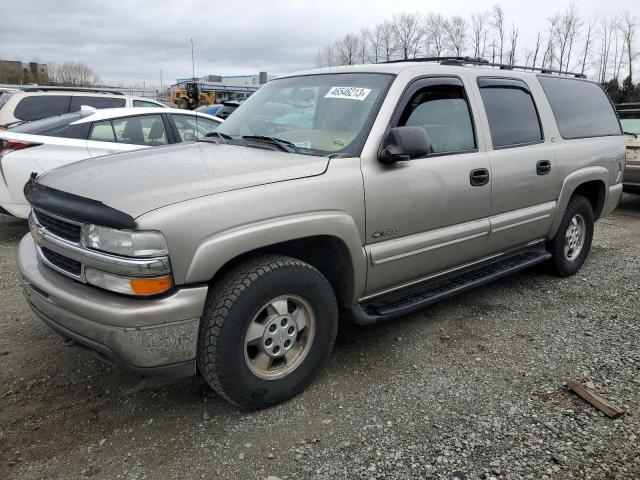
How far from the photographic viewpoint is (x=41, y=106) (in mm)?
7676

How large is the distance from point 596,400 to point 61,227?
3.07 meters

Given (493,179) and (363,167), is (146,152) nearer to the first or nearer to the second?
(363,167)

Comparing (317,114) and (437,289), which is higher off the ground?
(317,114)

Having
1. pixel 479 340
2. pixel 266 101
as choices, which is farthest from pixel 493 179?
pixel 266 101

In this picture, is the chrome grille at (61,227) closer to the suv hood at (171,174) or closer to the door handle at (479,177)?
the suv hood at (171,174)

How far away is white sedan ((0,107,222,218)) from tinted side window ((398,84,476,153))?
2566 mm

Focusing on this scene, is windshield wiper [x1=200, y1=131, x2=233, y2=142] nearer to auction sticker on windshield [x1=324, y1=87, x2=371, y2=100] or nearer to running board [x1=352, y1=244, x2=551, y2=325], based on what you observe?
auction sticker on windshield [x1=324, y1=87, x2=371, y2=100]

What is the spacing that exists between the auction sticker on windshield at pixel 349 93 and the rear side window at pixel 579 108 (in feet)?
7.08

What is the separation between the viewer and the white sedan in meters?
5.62

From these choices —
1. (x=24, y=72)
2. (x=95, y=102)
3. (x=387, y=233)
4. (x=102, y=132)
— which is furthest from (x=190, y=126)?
(x=24, y=72)

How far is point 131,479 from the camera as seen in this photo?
230 cm

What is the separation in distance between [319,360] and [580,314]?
2.46m

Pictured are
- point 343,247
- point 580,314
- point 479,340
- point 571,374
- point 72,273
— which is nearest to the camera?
point 72,273

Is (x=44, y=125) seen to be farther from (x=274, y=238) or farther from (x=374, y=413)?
(x=374, y=413)
